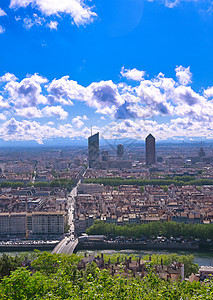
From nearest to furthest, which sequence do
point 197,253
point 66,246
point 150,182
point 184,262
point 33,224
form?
point 184,262 → point 197,253 → point 66,246 → point 33,224 → point 150,182

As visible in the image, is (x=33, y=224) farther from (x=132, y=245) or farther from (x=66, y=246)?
(x=132, y=245)

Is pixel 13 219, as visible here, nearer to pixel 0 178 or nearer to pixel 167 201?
pixel 167 201

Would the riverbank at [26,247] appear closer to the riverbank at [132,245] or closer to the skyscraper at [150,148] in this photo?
the riverbank at [132,245]

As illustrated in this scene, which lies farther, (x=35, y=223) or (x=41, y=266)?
(x=35, y=223)

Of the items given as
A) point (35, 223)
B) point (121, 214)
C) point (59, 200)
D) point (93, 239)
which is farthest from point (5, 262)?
point (59, 200)

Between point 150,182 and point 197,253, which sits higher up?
point 150,182

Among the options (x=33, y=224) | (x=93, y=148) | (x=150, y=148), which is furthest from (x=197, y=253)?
(x=150, y=148)

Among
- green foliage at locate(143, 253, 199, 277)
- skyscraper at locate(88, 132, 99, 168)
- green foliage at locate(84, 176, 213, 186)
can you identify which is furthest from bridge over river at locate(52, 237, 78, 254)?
skyscraper at locate(88, 132, 99, 168)

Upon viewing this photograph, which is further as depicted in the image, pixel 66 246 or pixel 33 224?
pixel 33 224

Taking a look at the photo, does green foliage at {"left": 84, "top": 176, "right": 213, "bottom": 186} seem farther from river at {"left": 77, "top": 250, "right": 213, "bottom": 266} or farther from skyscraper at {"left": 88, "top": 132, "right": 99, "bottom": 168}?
river at {"left": 77, "top": 250, "right": 213, "bottom": 266}
